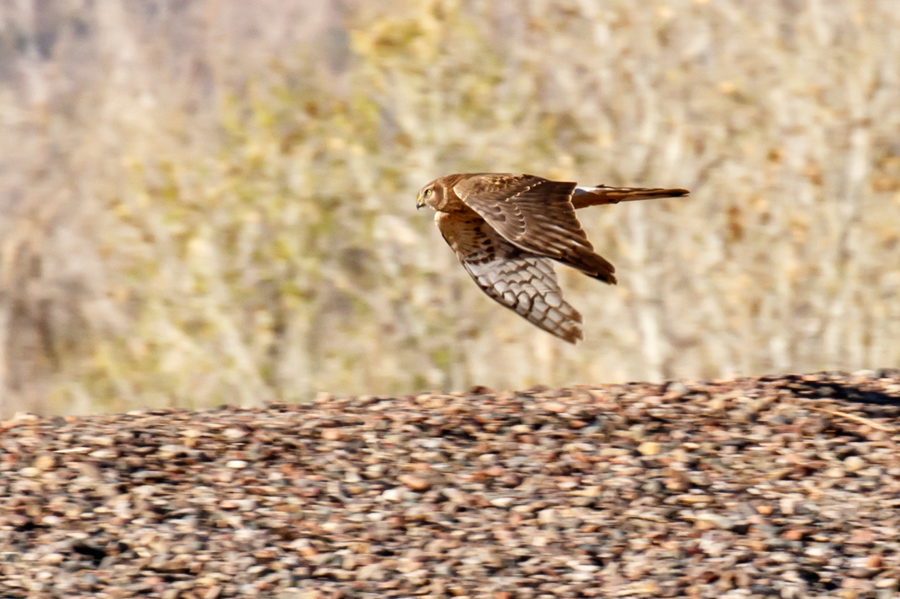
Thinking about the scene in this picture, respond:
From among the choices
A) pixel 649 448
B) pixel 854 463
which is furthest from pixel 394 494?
pixel 854 463

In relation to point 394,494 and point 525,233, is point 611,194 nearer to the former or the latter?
point 525,233

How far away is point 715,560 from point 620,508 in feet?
1.54

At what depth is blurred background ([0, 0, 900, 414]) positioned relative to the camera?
689 centimetres

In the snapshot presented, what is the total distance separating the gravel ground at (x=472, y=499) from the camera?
13.3 feet

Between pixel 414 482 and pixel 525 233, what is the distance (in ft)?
3.39

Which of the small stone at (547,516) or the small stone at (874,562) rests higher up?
the small stone at (547,516)

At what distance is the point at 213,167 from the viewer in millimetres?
7078

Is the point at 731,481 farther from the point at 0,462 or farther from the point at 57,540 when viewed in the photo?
the point at 0,462

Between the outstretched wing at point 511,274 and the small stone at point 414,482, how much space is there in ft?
2.22

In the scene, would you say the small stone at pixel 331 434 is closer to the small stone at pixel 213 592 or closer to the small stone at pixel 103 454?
the small stone at pixel 103 454

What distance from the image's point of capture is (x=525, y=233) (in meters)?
4.21

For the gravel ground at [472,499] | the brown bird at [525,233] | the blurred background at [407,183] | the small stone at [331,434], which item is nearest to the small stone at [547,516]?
the gravel ground at [472,499]

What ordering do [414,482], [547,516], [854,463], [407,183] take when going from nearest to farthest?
[547,516] < [414,482] < [854,463] < [407,183]

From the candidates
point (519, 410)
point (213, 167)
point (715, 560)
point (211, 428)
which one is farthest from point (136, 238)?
point (715, 560)
